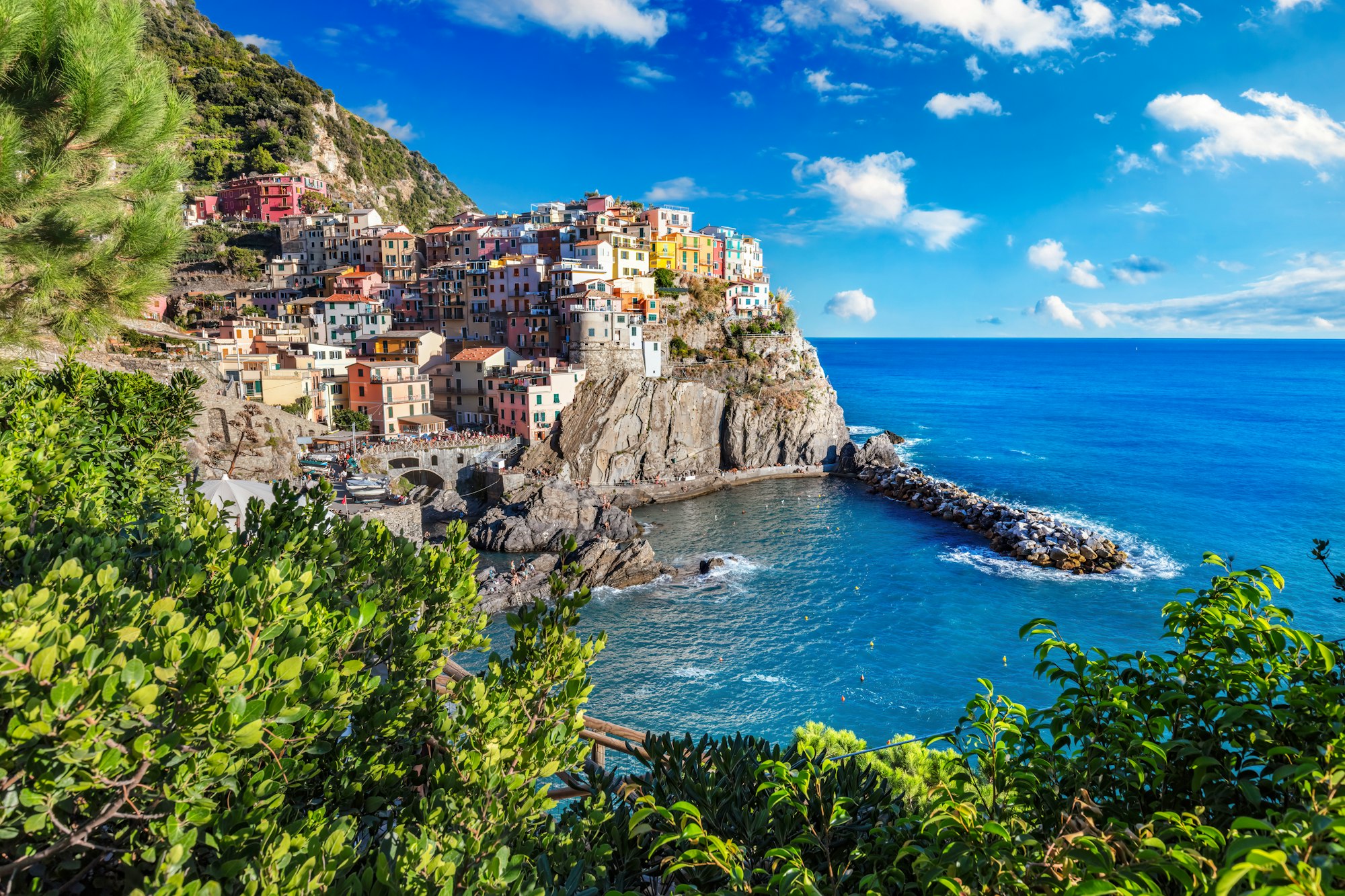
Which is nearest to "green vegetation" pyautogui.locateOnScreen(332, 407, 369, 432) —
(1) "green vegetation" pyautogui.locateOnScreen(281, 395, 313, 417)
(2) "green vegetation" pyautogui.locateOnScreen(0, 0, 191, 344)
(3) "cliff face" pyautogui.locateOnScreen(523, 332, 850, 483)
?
(1) "green vegetation" pyautogui.locateOnScreen(281, 395, 313, 417)

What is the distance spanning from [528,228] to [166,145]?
60963 mm

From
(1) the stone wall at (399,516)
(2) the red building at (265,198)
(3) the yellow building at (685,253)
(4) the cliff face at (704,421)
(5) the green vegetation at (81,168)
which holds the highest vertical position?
(2) the red building at (265,198)

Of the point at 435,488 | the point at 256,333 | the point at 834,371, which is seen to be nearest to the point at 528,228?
the point at 256,333

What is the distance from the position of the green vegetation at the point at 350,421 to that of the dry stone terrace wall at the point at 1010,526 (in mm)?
33481

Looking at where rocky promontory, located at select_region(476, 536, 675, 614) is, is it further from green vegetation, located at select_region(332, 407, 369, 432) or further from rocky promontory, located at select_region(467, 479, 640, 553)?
green vegetation, located at select_region(332, 407, 369, 432)

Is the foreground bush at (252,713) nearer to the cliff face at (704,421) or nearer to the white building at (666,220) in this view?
the cliff face at (704,421)

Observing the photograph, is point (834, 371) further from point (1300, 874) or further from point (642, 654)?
point (1300, 874)

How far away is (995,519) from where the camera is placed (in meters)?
38.3

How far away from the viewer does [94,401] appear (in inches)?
343

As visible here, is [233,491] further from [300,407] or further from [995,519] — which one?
[995,519]

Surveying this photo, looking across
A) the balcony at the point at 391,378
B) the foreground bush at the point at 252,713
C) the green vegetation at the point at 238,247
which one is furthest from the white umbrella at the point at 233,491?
the green vegetation at the point at 238,247

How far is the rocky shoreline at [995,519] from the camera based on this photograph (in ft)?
107

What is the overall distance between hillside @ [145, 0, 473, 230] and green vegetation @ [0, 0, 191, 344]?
87.3m

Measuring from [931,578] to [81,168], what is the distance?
31.7 m
